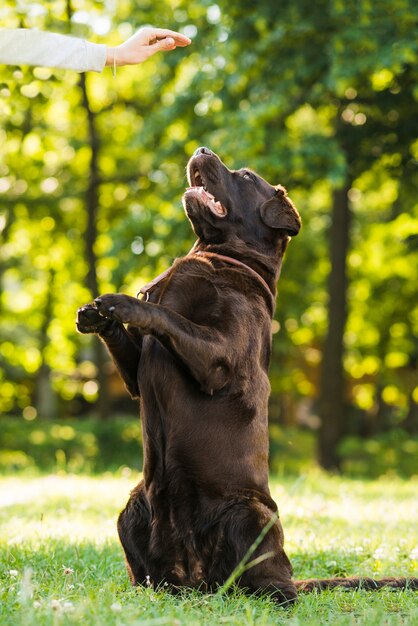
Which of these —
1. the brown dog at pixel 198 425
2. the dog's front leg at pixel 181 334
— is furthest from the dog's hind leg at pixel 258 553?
the dog's front leg at pixel 181 334

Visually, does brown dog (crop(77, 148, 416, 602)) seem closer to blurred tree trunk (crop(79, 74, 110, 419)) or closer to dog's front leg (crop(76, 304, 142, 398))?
dog's front leg (crop(76, 304, 142, 398))

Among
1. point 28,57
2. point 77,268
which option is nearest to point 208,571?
point 28,57

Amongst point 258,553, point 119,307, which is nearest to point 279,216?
point 119,307

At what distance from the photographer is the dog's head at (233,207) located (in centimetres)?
471

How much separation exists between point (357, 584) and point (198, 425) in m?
1.19

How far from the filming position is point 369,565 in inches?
208

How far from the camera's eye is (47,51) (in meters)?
4.58

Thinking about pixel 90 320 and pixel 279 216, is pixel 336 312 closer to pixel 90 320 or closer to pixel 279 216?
pixel 279 216

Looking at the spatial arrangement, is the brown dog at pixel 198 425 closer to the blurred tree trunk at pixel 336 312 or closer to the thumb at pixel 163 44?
the thumb at pixel 163 44

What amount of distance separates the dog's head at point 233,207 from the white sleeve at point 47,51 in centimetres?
77

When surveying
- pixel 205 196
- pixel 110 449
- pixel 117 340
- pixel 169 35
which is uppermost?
pixel 169 35

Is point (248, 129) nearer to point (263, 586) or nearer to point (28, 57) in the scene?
point (28, 57)

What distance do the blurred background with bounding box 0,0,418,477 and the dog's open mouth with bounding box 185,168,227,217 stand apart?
378 centimetres

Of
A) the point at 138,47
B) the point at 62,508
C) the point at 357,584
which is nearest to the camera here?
the point at 357,584
